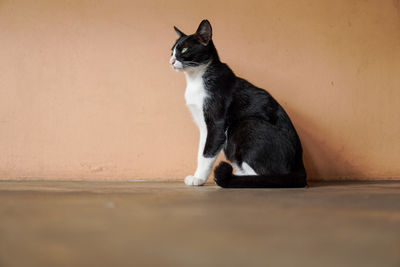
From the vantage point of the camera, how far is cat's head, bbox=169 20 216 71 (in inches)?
69.0

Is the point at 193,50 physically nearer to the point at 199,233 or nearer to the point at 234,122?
the point at 234,122

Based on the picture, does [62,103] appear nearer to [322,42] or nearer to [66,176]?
[66,176]

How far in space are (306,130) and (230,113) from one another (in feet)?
2.47

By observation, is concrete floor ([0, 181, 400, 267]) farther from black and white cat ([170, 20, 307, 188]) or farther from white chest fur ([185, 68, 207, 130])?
white chest fur ([185, 68, 207, 130])

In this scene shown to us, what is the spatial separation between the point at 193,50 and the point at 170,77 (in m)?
0.49

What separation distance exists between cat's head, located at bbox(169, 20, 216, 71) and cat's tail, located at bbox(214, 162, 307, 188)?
64 cm

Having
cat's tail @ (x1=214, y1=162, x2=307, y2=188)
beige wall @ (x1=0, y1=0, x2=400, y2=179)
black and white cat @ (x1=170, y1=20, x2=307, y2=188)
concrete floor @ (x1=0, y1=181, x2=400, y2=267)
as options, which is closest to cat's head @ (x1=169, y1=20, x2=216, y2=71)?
black and white cat @ (x1=170, y1=20, x2=307, y2=188)

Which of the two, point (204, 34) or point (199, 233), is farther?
point (204, 34)

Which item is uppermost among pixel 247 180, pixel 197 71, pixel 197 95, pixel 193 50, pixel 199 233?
pixel 193 50

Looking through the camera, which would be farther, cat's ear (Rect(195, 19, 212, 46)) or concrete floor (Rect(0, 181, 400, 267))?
cat's ear (Rect(195, 19, 212, 46))

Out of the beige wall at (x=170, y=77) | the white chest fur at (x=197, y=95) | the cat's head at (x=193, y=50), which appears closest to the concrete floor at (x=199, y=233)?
the white chest fur at (x=197, y=95)

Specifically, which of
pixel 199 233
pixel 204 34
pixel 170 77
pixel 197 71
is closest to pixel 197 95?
pixel 197 71

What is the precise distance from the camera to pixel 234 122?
1717 millimetres

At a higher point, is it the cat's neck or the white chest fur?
the cat's neck
